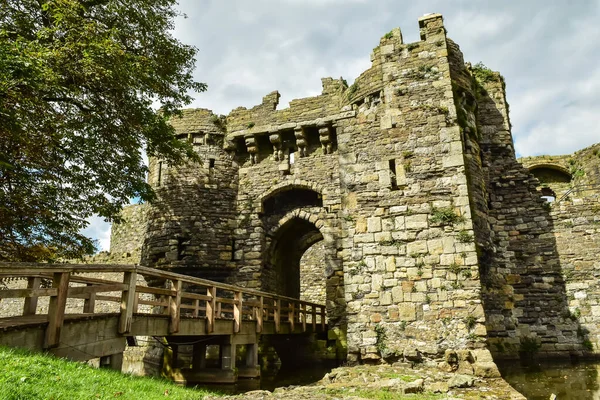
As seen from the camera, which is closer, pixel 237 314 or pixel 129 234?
pixel 237 314

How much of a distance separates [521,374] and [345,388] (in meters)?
4.60

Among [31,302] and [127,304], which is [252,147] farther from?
[31,302]

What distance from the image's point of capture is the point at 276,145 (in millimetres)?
13562

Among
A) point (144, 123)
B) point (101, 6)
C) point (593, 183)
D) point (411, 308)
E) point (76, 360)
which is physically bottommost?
point (76, 360)

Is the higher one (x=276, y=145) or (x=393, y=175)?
(x=276, y=145)

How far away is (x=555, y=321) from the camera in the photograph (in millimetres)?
10430

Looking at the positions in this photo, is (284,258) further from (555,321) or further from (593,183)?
(593,183)

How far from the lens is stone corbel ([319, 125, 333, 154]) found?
42.1 ft

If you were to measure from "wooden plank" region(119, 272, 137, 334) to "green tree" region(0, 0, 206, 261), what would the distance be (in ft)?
9.85

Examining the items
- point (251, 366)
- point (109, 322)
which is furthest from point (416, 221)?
point (109, 322)

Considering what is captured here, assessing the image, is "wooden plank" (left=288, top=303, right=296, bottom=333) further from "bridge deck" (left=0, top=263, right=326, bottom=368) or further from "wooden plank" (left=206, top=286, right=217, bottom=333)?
"wooden plank" (left=206, top=286, right=217, bottom=333)

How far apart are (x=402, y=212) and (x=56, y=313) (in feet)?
21.5

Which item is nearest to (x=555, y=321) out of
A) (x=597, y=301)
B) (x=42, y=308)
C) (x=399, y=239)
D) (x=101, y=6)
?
(x=597, y=301)

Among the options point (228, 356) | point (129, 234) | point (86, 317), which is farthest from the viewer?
point (129, 234)
